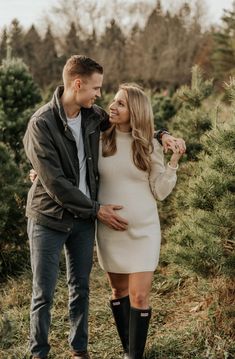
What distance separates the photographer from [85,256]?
3.66 m

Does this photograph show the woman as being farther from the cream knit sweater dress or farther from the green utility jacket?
the green utility jacket

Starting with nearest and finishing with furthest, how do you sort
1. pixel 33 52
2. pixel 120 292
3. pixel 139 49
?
1. pixel 120 292
2. pixel 33 52
3. pixel 139 49

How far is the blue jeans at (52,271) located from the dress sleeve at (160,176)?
1.56ft

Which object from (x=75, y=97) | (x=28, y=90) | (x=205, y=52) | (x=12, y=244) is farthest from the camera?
(x=205, y=52)

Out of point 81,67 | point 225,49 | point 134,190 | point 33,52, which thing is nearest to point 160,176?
point 134,190

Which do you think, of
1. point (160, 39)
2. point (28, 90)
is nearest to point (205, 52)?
point (160, 39)

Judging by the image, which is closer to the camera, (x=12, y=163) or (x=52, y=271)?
(x=52, y=271)

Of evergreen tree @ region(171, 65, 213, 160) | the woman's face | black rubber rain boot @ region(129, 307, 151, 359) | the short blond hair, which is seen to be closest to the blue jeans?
black rubber rain boot @ region(129, 307, 151, 359)

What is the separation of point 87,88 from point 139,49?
1532 inches

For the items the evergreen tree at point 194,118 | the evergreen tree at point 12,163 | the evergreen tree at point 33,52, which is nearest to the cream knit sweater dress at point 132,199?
the evergreen tree at point 12,163

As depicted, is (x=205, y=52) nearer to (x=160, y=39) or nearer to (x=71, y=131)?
(x=160, y=39)

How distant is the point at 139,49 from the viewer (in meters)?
41.3

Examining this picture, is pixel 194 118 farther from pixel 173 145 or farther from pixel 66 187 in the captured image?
pixel 66 187

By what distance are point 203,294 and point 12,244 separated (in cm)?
238
